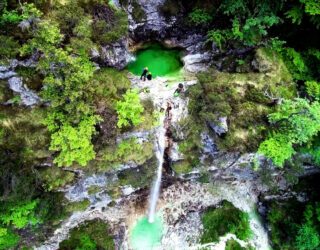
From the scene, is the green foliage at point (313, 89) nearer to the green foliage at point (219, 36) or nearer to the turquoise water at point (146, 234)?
the green foliage at point (219, 36)

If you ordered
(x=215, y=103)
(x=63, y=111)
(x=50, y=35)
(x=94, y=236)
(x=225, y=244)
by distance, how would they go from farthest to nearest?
1. (x=225, y=244)
2. (x=94, y=236)
3. (x=215, y=103)
4. (x=63, y=111)
5. (x=50, y=35)

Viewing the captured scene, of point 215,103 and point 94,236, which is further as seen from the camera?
point 94,236

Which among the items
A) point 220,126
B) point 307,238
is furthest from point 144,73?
point 307,238

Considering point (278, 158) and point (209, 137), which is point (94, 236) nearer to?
point (209, 137)

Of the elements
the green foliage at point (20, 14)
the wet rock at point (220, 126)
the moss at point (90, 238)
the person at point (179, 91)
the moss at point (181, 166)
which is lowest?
the moss at point (90, 238)

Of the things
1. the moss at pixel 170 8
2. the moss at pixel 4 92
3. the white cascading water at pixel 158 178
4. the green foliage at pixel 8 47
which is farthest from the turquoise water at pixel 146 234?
the moss at pixel 170 8

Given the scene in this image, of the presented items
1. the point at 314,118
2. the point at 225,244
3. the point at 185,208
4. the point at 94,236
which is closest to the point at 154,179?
the point at 185,208

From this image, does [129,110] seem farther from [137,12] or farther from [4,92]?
[137,12]
